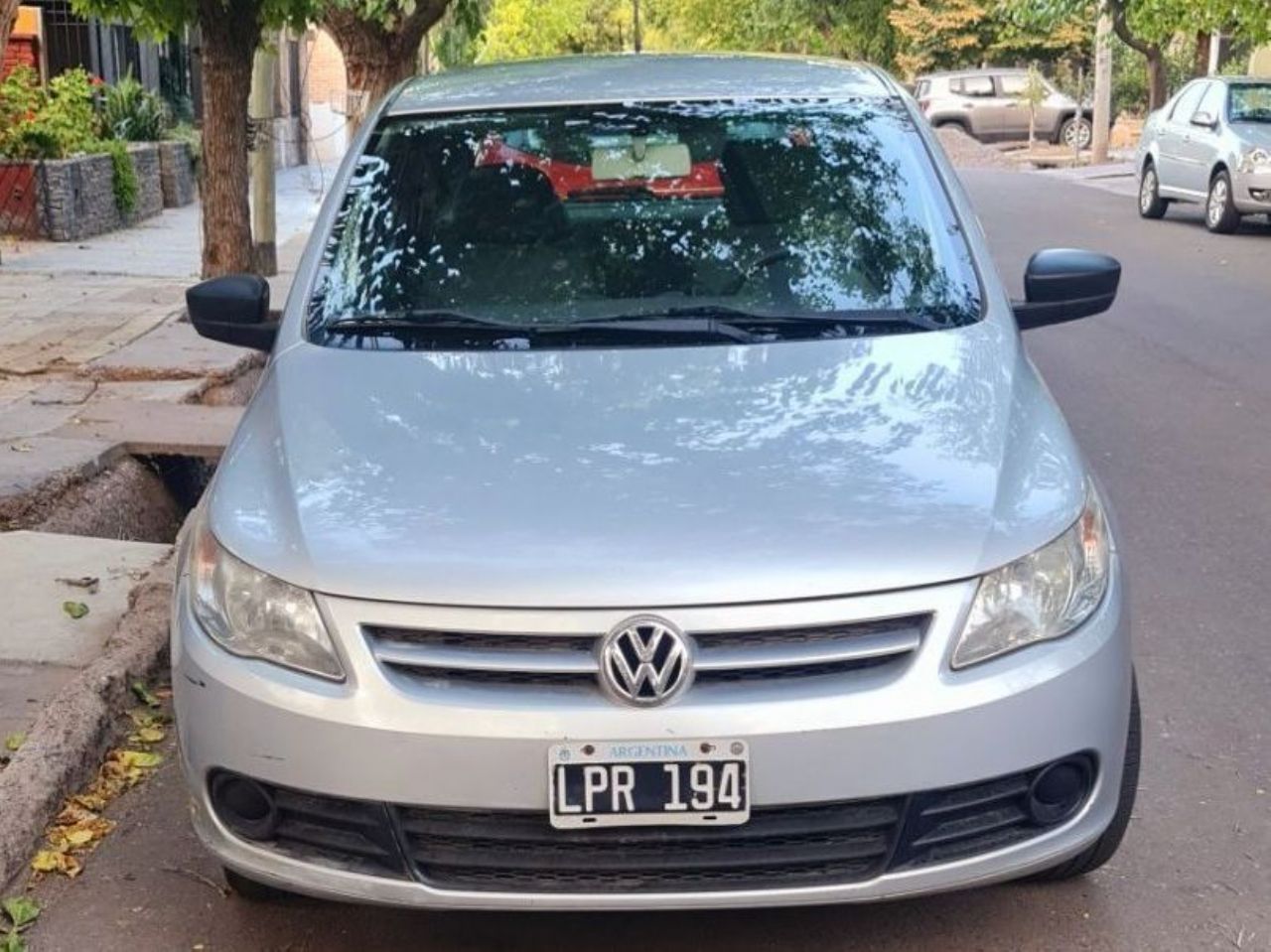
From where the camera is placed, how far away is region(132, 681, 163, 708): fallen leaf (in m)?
5.10

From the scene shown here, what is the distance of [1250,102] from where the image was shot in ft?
65.1

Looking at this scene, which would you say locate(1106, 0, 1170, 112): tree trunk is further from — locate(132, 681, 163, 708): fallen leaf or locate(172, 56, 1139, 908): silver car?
locate(172, 56, 1139, 908): silver car

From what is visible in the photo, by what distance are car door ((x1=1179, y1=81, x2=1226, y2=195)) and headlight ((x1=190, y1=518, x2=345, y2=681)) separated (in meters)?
17.8

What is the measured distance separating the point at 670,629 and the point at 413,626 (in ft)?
1.46

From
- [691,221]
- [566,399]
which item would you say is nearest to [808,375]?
[566,399]

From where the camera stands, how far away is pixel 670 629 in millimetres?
3137

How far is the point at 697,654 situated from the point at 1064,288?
2.01 meters

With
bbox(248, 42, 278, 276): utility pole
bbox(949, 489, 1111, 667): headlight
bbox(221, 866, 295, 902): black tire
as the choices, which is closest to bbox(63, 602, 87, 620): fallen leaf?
bbox(221, 866, 295, 902): black tire

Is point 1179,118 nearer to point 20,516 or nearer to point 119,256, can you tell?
point 119,256

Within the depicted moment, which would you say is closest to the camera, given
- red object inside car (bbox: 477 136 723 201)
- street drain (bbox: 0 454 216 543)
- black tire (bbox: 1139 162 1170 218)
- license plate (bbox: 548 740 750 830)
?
license plate (bbox: 548 740 750 830)

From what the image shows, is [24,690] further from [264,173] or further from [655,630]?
[264,173]

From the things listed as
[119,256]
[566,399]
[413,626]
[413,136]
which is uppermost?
[413,136]

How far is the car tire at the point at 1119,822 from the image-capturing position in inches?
143

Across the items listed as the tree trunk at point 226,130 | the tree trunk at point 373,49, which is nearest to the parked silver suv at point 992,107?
the tree trunk at point 373,49
